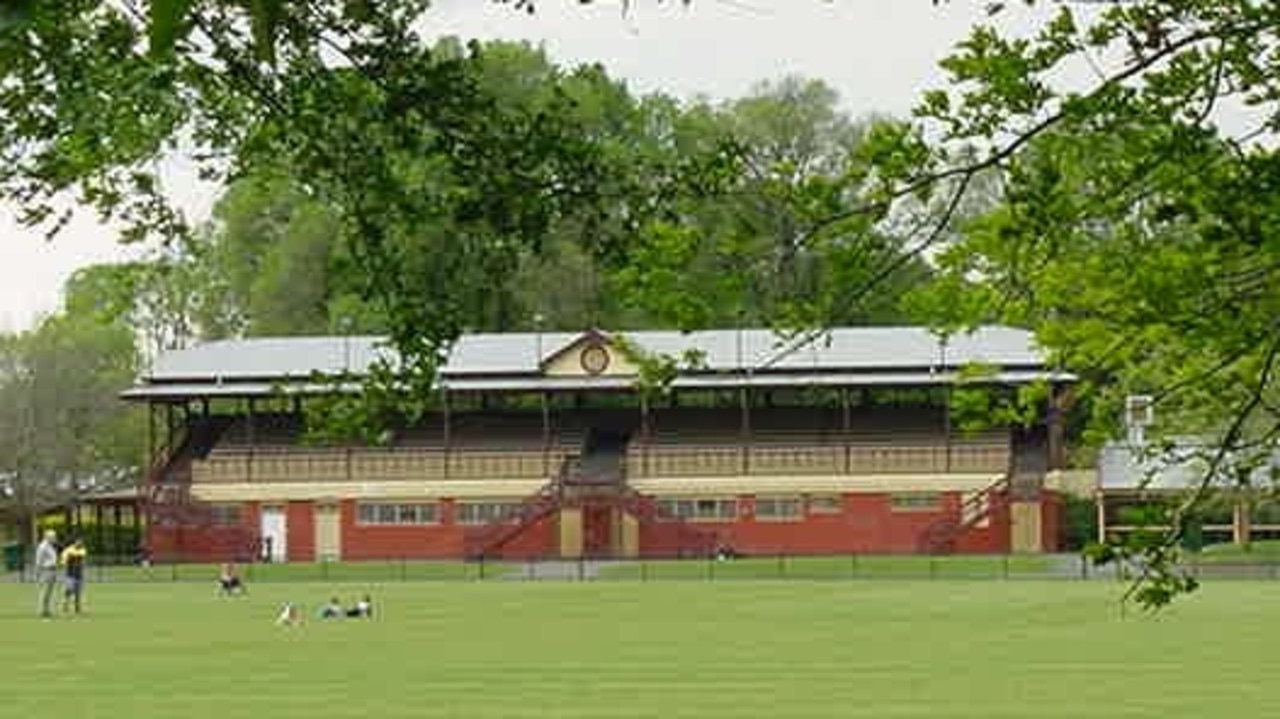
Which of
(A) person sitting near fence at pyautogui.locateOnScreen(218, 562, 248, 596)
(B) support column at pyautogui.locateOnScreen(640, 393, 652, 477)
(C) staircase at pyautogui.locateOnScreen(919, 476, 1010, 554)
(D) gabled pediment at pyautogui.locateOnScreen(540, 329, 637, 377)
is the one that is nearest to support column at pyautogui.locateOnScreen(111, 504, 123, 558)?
(D) gabled pediment at pyautogui.locateOnScreen(540, 329, 637, 377)

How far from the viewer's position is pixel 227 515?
83.1 metres

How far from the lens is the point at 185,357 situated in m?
85.5

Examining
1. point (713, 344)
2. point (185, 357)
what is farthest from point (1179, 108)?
point (185, 357)

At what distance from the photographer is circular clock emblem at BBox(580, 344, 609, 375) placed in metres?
81.2

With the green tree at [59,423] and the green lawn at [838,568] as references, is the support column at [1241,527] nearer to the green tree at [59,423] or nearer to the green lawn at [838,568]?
the green lawn at [838,568]

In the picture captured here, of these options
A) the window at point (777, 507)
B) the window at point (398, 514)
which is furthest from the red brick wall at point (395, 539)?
the window at point (777, 507)

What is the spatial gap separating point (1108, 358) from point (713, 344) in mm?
70432

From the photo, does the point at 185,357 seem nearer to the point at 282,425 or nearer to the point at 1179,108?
the point at 282,425

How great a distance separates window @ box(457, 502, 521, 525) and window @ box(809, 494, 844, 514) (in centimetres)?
886

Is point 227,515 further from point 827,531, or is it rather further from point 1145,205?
point 1145,205

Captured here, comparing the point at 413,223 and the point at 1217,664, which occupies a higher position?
the point at 413,223

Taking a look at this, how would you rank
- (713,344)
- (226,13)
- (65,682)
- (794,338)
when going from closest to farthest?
(226,13) → (794,338) → (65,682) → (713,344)

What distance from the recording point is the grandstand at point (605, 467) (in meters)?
79.5

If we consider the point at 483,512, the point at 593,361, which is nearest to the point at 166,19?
the point at 593,361
